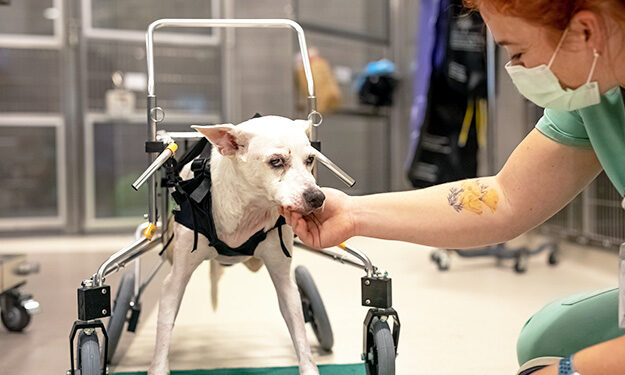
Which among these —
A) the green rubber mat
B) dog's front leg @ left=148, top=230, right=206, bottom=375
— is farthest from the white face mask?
the green rubber mat

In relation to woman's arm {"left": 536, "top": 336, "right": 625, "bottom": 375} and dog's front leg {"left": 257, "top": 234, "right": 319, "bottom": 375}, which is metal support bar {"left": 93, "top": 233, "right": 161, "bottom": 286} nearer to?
dog's front leg {"left": 257, "top": 234, "right": 319, "bottom": 375}

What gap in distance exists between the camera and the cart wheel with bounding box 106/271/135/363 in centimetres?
166

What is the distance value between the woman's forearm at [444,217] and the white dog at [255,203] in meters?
0.10

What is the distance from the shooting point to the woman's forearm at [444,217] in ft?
3.60

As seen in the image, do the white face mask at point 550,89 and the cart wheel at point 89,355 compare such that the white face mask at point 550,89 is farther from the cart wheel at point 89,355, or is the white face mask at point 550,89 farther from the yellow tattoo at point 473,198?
the cart wheel at point 89,355

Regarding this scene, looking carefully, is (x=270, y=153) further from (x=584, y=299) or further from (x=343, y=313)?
(x=343, y=313)

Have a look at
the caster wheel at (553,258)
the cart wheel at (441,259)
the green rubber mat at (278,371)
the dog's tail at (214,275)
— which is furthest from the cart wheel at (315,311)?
the caster wheel at (553,258)

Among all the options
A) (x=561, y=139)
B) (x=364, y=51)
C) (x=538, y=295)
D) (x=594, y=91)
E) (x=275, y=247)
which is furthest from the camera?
(x=364, y=51)

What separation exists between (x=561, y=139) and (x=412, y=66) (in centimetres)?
→ 383

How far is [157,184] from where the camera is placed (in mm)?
1580

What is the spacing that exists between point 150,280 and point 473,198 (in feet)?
3.49

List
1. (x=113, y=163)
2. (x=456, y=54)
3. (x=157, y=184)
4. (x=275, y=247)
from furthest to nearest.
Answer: (x=113, y=163) → (x=456, y=54) → (x=157, y=184) → (x=275, y=247)

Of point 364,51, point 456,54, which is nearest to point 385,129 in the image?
point 364,51

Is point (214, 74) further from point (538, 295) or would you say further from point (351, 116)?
point (538, 295)
